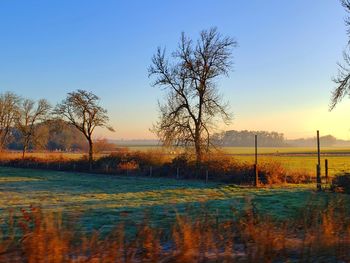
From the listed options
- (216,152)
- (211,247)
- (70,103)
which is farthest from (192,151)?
(211,247)

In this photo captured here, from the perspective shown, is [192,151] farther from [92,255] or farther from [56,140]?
[56,140]

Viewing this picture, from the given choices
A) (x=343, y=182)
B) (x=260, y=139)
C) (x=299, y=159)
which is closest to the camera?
(x=343, y=182)

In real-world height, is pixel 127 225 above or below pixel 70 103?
below

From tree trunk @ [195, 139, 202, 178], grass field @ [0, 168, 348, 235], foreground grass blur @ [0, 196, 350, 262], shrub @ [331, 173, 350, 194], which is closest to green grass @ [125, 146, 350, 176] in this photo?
shrub @ [331, 173, 350, 194]

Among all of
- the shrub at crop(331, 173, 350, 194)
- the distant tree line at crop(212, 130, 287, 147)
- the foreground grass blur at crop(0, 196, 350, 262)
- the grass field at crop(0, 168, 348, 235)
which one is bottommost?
the grass field at crop(0, 168, 348, 235)

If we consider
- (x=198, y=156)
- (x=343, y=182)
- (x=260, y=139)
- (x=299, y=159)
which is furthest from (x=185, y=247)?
(x=260, y=139)

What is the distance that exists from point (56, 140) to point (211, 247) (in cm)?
10940

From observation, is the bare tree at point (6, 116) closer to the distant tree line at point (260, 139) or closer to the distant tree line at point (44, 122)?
the distant tree line at point (44, 122)

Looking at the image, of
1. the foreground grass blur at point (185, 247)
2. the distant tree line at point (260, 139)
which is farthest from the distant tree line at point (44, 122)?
the distant tree line at point (260, 139)

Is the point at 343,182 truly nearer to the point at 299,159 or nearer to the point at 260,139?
the point at 299,159

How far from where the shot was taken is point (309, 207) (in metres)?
8.98

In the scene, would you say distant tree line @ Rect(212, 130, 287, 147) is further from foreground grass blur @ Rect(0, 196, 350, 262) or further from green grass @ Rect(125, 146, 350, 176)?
foreground grass blur @ Rect(0, 196, 350, 262)

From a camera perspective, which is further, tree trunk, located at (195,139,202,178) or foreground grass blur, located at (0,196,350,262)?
tree trunk, located at (195,139,202,178)

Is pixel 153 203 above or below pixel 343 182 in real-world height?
below
